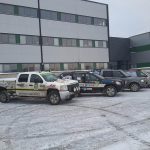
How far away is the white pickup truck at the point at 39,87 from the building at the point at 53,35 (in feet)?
52.6

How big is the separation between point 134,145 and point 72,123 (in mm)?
3403

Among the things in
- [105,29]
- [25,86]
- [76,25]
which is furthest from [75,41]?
[25,86]

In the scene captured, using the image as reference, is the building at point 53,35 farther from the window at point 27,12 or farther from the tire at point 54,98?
the tire at point 54,98

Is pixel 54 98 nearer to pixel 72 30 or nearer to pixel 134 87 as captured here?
pixel 134 87

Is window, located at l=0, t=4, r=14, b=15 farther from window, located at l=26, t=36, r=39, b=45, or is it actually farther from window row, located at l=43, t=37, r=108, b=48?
window row, located at l=43, t=37, r=108, b=48

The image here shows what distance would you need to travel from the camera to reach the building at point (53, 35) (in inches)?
1331

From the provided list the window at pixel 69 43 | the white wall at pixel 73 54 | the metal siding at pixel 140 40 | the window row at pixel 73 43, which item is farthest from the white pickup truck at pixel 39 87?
the metal siding at pixel 140 40

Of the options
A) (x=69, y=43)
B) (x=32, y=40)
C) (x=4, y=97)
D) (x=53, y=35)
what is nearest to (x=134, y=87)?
(x=4, y=97)

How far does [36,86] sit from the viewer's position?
16.3 m

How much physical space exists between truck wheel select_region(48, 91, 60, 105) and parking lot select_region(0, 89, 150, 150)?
7.23 feet

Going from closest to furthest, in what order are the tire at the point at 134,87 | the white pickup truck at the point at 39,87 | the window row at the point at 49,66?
the white pickup truck at the point at 39,87 < the tire at the point at 134,87 < the window row at the point at 49,66

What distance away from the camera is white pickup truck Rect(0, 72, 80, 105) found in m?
15.6

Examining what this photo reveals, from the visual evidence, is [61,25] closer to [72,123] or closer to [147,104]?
[147,104]

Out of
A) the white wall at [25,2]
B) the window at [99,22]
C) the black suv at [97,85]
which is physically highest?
the white wall at [25,2]
